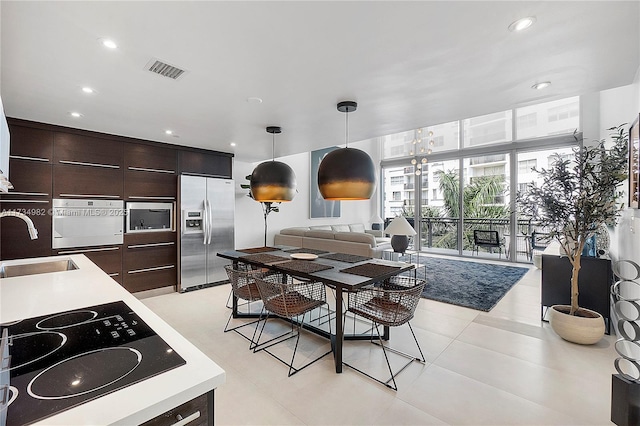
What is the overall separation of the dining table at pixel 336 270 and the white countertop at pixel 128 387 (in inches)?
56.9

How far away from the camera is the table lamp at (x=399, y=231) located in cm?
499

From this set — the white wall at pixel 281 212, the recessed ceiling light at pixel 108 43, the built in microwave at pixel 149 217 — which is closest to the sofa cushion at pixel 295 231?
the white wall at pixel 281 212

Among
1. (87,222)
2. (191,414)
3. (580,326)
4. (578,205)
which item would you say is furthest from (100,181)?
(580,326)

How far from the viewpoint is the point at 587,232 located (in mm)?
2990

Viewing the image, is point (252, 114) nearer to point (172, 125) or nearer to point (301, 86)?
point (301, 86)

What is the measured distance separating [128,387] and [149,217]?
4380 millimetres

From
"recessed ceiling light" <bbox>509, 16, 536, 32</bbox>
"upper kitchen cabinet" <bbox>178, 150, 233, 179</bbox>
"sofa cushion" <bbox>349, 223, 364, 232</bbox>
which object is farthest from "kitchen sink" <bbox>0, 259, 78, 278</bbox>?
"sofa cushion" <bbox>349, 223, 364, 232</bbox>

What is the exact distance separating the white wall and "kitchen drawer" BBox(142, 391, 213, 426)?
17.6 feet

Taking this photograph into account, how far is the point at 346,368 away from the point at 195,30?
277 cm

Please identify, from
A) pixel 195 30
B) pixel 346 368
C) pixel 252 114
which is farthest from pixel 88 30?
pixel 346 368

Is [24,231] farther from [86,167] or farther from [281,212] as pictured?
[281,212]

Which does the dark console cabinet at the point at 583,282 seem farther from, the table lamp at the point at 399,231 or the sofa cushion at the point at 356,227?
the sofa cushion at the point at 356,227

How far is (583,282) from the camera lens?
11.0 feet

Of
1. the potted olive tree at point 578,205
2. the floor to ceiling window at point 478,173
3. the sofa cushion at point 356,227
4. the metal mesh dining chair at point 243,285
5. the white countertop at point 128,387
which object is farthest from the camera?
the sofa cushion at point 356,227
